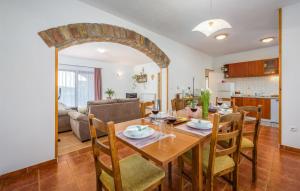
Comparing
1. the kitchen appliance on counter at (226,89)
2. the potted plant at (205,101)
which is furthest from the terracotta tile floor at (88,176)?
the kitchen appliance on counter at (226,89)

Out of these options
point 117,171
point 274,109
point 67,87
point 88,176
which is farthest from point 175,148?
point 67,87

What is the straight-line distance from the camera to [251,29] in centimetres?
329

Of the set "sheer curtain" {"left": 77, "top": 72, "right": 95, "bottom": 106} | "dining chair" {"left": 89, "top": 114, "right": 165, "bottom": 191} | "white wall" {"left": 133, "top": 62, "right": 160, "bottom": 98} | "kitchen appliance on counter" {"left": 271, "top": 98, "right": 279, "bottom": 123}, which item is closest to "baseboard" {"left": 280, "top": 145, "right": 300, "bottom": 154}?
"kitchen appliance on counter" {"left": 271, "top": 98, "right": 279, "bottom": 123}

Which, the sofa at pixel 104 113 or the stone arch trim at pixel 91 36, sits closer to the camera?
the stone arch trim at pixel 91 36

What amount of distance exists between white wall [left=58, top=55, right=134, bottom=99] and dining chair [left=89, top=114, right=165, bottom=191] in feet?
19.3

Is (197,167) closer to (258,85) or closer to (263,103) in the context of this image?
(263,103)

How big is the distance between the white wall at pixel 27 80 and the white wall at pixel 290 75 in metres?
3.74

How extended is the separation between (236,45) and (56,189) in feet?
18.7

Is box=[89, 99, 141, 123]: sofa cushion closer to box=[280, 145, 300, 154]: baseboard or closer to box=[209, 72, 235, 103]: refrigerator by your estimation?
box=[280, 145, 300, 154]: baseboard

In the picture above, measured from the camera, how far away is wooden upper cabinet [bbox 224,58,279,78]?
452cm

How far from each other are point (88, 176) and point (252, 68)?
594cm

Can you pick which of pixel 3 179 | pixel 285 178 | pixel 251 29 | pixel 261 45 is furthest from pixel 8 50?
pixel 261 45

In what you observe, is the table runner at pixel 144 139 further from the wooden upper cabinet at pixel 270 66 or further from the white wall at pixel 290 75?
the wooden upper cabinet at pixel 270 66

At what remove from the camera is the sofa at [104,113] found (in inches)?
111
